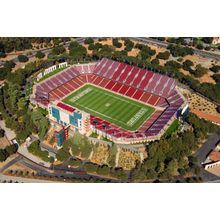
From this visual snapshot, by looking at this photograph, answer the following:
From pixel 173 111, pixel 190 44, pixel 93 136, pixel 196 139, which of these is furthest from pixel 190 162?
pixel 190 44

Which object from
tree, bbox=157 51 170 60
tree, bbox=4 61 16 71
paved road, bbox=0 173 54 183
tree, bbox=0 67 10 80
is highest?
tree, bbox=157 51 170 60

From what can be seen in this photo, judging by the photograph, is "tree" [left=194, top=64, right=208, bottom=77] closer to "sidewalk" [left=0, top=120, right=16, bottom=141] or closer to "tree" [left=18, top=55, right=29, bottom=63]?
"tree" [left=18, top=55, right=29, bottom=63]

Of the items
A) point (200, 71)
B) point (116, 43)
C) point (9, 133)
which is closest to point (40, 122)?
point (9, 133)

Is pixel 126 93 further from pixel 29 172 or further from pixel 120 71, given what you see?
pixel 29 172

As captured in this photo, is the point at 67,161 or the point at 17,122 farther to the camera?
the point at 17,122

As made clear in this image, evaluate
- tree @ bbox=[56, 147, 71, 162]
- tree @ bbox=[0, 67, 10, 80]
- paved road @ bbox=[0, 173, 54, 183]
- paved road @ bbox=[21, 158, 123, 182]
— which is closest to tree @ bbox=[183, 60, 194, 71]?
tree @ bbox=[56, 147, 71, 162]

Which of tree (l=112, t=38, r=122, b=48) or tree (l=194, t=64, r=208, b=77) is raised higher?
tree (l=112, t=38, r=122, b=48)

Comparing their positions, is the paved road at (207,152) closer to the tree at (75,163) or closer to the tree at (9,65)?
the tree at (75,163)

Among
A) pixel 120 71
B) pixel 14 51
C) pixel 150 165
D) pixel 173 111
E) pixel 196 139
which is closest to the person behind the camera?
pixel 150 165
